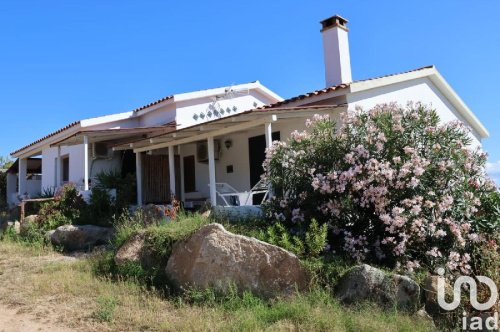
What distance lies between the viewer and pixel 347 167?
673 cm

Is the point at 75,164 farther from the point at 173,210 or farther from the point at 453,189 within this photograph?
the point at 453,189

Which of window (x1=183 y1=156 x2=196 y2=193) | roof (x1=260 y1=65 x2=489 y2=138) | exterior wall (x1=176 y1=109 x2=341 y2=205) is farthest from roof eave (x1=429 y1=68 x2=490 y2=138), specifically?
window (x1=183 y1=156 x2=196 y2=193)

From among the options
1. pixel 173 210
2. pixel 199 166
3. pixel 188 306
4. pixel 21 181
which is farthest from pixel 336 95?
pixel 21 181

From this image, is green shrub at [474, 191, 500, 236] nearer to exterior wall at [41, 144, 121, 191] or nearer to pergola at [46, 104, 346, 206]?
pergola at [46, 104, 346, 206]

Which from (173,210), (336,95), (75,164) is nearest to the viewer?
(173,210)

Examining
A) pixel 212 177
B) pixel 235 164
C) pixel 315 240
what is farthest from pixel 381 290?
pixel 235 164

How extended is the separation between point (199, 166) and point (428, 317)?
31.8 ft

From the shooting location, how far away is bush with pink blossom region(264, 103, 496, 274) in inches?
244

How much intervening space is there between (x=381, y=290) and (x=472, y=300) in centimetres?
136

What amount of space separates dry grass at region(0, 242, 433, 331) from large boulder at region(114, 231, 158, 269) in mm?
472

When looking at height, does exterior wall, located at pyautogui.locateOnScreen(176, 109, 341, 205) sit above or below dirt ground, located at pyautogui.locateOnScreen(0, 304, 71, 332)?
above

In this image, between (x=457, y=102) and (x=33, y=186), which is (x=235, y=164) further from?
(x=33, y=186)

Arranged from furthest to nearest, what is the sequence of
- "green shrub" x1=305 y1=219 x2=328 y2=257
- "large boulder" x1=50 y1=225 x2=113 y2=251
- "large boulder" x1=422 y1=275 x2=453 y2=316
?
"large boulder" x1=50 y1=225 x2=113 y2=251
"green shrub" x1=305 y1=219 x2=328 y2=257
"large boulder" x1=422 y1=275 x2=453 y2=316

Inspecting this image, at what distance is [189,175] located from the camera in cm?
1438
